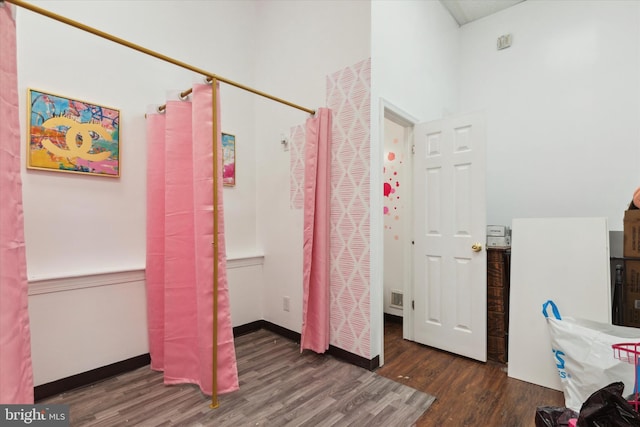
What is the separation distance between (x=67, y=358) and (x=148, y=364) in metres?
0.55

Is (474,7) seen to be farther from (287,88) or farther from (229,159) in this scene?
(229,159)

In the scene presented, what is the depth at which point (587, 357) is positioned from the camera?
1.77m

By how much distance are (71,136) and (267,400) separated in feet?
7.31

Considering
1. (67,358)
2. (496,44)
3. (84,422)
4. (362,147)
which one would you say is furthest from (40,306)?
(496,44)

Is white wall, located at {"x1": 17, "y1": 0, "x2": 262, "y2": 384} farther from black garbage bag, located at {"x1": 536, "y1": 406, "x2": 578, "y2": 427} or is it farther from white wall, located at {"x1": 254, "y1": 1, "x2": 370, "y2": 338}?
black garbage bag, located at {"x1": 536, "y1": 406, "x2": 578, "y2": 427}

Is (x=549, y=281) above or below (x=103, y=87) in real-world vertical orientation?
below

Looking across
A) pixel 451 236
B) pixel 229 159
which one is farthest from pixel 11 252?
pixel 451 236

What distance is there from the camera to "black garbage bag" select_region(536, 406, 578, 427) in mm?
1293

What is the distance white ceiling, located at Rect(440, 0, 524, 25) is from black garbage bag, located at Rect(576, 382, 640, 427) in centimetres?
385

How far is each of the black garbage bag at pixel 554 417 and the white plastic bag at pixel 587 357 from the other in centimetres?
61

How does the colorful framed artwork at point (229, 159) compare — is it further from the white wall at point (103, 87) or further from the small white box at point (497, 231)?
the small white box at point (497, 231)

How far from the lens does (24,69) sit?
192 centimetres

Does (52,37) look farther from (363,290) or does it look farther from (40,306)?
(363,290)

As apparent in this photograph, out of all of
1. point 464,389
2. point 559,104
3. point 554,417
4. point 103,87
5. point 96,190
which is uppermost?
point 559,104
